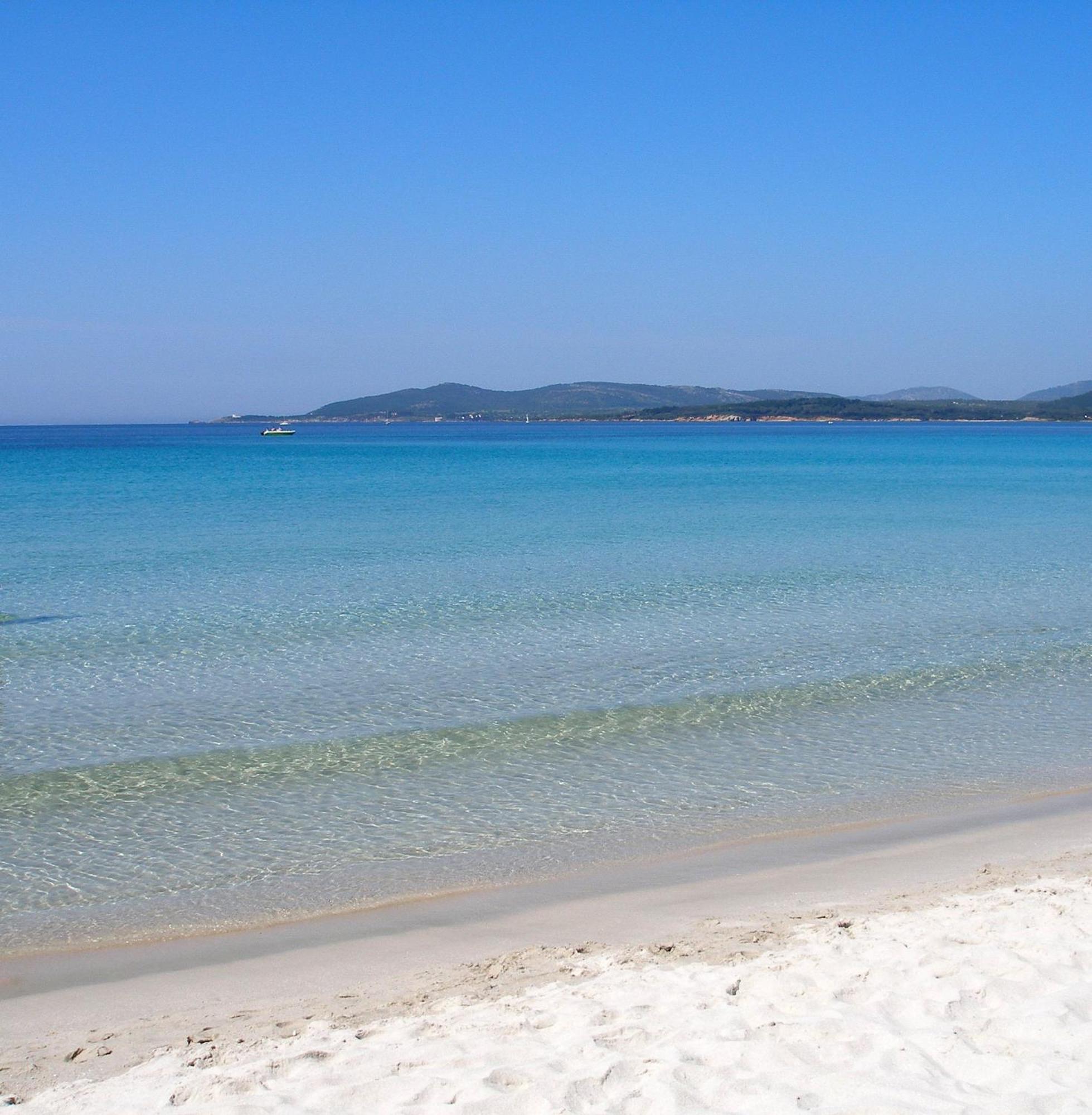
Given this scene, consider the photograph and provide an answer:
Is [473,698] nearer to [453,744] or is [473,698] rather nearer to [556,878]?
[453,744]

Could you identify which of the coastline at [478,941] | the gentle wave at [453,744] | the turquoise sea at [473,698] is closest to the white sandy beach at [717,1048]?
the coastline at [478,941]

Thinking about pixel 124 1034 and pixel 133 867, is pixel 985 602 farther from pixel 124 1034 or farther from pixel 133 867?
pixel 124 1034

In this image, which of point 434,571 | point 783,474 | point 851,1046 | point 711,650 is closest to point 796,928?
point 851,1046

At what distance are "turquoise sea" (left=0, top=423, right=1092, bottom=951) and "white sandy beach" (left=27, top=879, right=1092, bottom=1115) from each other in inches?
72.9

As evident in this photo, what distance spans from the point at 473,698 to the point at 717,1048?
661cm

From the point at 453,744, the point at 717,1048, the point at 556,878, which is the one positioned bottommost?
the point at 556,878

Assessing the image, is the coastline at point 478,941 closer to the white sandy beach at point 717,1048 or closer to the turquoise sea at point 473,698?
the white sandy beach at point 717,1048

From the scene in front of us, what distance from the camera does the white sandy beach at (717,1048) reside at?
3.99 m

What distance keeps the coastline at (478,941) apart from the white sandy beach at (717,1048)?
0.23 metres

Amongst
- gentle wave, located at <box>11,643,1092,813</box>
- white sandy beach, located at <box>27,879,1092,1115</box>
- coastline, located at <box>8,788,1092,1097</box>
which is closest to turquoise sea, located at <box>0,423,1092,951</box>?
gentle wave, located at <box>11,643,1092,813</box>

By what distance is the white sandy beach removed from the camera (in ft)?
13.1

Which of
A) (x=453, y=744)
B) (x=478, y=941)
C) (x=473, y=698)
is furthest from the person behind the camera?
(x=473, y=698)

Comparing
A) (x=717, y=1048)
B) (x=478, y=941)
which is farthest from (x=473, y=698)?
(x=717, y=1048)

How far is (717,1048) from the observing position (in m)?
4.35
